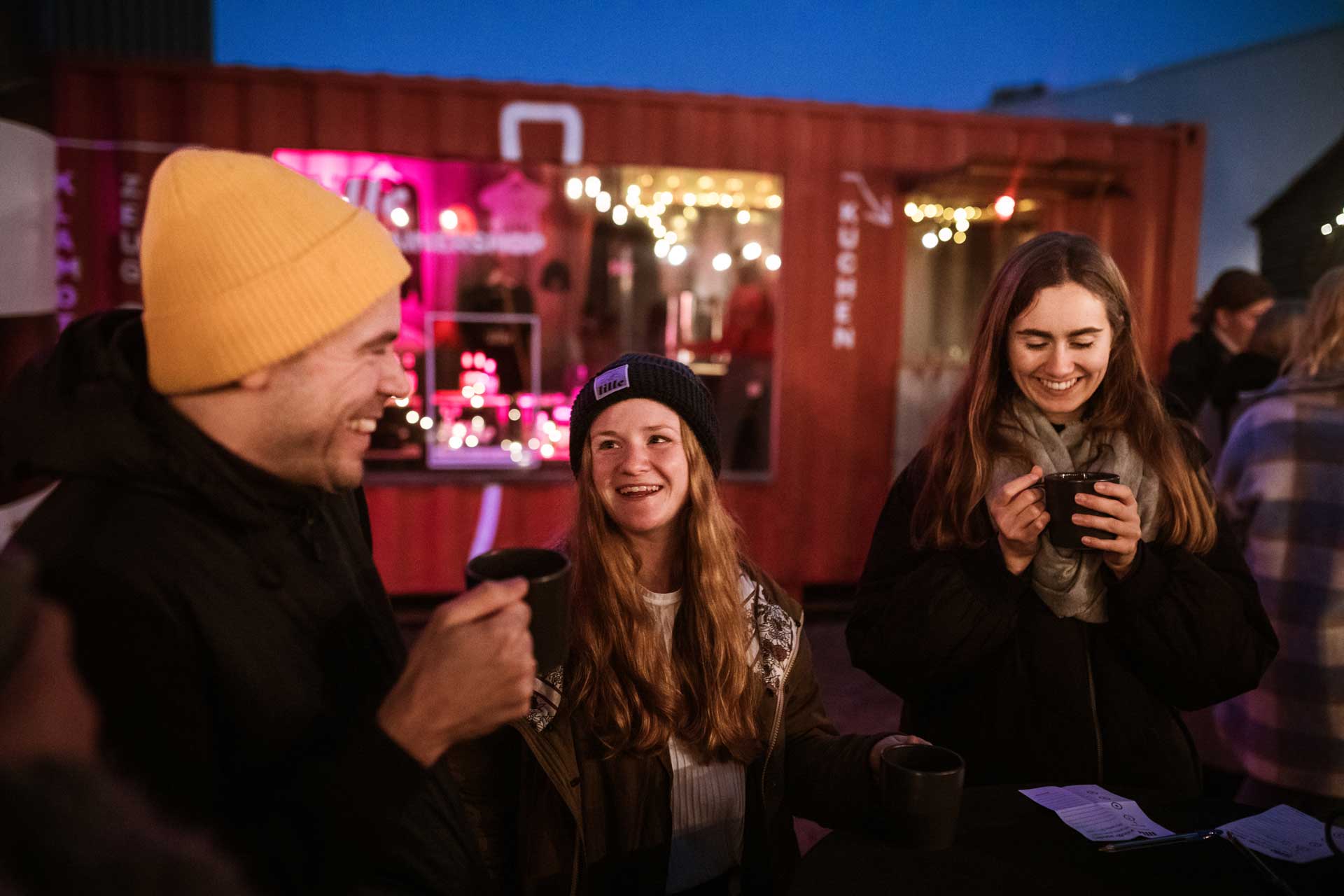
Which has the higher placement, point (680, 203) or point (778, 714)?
point (680, 203)

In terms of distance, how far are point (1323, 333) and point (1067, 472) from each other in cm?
135

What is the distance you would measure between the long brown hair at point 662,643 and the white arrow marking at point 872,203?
4467 millimetres

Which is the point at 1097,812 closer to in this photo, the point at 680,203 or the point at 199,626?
the point at 199,626

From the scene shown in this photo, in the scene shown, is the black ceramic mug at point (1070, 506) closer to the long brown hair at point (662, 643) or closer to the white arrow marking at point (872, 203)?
the long brown hair at point (662, 643)

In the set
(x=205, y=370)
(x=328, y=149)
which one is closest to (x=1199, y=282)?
(x=328, y=149)

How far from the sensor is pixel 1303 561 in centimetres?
242

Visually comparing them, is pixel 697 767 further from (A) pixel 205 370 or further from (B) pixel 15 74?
(B) pixel 15 74

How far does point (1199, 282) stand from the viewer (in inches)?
434

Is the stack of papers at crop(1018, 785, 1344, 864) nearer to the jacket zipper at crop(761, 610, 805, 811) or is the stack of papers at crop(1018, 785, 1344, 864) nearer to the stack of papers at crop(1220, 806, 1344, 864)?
the stack of papers at crop(1220, 806, 1344, 864)

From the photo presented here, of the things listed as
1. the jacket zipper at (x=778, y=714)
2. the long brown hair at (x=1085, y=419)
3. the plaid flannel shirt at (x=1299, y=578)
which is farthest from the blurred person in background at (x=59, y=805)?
the plaid flannel shirt at (x=1299, y=578)

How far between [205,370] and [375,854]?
2.09 feet

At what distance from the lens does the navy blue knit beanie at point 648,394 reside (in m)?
1.80

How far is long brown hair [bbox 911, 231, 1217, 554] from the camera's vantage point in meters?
1.86

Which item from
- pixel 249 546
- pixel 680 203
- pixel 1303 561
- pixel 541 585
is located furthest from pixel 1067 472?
pixel 680 203
